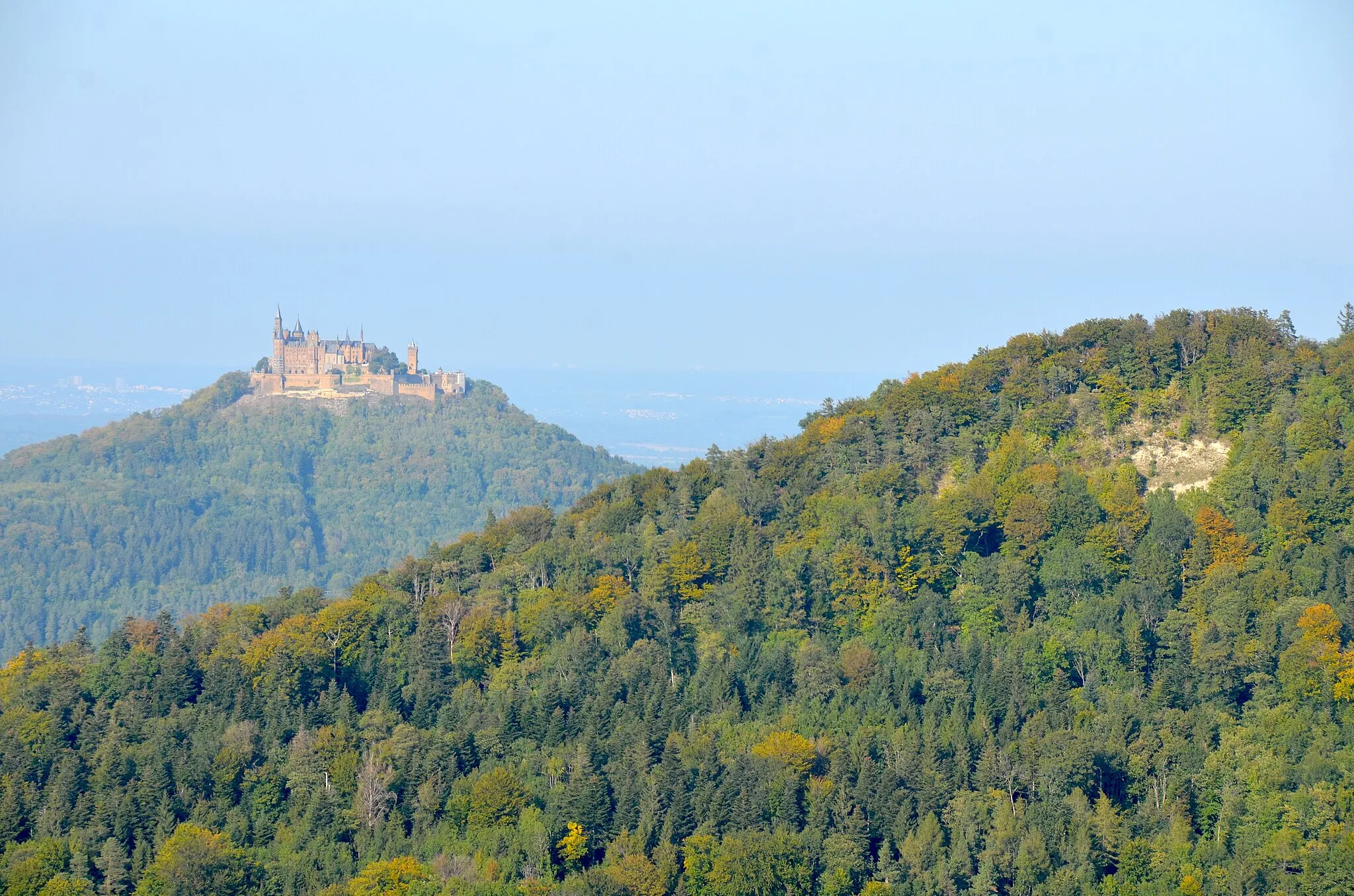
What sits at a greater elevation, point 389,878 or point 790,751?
point 790,751

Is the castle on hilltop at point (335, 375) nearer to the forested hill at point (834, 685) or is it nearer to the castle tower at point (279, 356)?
the castle tower at point (279, 356)

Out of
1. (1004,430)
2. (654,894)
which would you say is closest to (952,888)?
(654,894)

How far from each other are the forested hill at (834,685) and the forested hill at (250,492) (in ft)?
229

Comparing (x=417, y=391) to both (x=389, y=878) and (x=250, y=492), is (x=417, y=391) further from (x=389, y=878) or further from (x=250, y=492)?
(x=389, y=878)

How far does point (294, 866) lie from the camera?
39.0 m

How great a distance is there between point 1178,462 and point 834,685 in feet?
42.4

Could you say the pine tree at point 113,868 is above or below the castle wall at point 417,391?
below

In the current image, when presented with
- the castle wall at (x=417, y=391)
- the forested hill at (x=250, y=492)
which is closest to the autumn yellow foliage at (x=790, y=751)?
the forested hill at (x=250, y=492)

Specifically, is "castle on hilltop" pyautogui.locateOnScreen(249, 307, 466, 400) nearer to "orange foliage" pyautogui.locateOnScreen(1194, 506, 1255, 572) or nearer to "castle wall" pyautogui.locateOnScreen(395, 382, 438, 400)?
"castle wall" pyautogui.locateOnScreen(395, 382, 438, 400)

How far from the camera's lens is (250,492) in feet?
463

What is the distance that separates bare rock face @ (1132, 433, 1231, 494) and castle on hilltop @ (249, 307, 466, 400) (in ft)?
356

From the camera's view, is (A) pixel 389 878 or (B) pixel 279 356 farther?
(B) pixel 279 356

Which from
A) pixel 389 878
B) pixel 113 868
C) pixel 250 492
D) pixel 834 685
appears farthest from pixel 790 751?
pixel 250 492

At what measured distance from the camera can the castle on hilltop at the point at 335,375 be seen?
502ft
